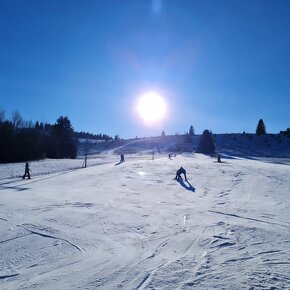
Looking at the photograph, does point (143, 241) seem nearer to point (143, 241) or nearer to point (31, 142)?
point (143, 241)

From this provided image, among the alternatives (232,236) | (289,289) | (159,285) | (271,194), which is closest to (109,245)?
(159,285)

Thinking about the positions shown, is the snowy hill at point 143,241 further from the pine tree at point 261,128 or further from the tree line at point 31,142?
the pine tree at point 261,128

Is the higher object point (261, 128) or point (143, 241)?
point (261, 128)

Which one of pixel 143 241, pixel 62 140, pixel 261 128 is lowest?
pixel 143 241

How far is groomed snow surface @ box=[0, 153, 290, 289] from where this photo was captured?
247 inches

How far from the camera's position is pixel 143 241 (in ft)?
28.8

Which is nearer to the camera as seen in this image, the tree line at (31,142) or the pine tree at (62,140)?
the tree line at (31,142)

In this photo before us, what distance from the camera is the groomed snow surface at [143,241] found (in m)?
6.27

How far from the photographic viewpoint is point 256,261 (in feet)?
23.4

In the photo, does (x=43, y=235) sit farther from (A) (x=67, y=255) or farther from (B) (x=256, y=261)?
(B) (x=256, y=261)

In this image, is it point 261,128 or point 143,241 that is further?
point 261,128

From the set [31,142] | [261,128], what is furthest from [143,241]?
[261,128]

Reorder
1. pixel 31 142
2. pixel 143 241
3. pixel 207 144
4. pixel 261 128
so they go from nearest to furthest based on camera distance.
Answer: pixel 143 241, pixel 31 142, pixel 207 144, pixel 261 128

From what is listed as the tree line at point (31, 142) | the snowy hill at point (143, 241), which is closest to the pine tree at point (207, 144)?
the tree line at point (31, 142)
